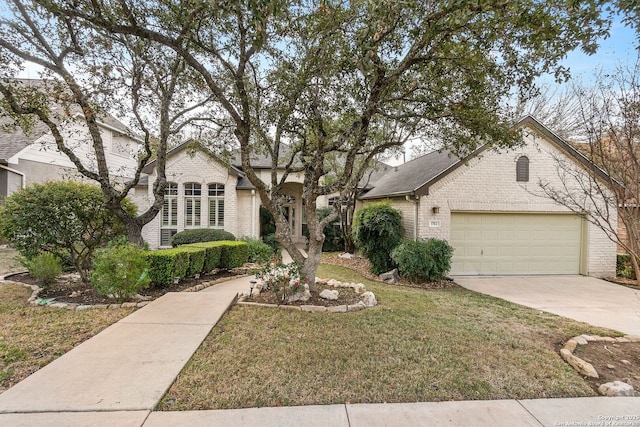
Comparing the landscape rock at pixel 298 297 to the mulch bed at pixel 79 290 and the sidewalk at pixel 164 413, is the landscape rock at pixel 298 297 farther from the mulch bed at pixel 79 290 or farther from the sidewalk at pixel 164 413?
the mulch bed at pixel 79 290

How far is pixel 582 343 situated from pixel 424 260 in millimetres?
4290

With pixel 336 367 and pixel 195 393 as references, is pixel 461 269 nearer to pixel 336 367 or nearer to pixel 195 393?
pixel 336 367

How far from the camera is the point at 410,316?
550 centimetres

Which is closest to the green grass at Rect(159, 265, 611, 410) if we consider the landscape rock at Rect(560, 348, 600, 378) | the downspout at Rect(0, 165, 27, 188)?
the landscape rock at Rect(560, 348, 600, 378)

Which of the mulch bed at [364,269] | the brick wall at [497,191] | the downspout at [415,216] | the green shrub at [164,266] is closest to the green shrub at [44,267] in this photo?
the green shrub at [164,266]

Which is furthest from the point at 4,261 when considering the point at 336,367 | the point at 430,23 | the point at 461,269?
the point at 461,269

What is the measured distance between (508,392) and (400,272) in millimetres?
6302

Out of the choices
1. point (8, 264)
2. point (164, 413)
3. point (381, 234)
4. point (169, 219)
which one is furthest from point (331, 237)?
point (164, 413)

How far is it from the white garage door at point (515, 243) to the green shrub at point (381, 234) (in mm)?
1881

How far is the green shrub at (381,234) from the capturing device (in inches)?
385

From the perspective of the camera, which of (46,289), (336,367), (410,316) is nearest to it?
(336,367)

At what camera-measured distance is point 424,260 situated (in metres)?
8.56

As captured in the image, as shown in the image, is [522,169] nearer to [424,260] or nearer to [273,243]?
[424,260]

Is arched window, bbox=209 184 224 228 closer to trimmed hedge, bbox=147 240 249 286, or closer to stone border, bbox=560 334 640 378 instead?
trimmed hedge, bbox=147 240 249 286
